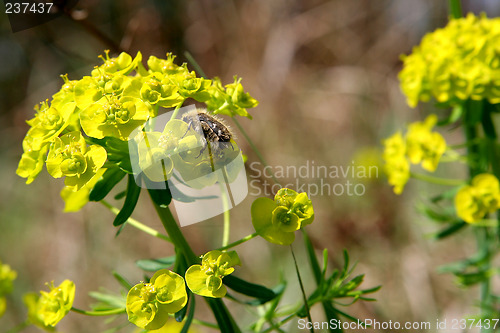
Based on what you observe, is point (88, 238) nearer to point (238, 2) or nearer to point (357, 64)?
point (238, 2)

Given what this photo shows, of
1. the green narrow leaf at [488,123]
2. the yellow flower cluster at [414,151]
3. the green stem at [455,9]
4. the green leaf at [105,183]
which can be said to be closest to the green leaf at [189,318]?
the green leaf at [105,183]

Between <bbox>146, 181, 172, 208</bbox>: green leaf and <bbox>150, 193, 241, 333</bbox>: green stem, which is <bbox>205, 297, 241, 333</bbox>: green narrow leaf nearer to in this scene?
<bbox>150, 193, 241, 333</bbox>: green stem

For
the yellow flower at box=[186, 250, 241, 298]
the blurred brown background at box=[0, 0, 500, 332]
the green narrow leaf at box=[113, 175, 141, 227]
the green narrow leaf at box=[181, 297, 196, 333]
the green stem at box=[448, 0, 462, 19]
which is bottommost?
the blurred brown background at box=[0, 0, 500, 332]

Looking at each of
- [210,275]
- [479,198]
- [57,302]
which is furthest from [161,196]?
[479,198]

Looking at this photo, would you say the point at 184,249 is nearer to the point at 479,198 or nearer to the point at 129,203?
the point at 129,203

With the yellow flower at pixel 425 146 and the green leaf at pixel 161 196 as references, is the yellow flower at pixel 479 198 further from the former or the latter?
the green leaf at pixel 161 196

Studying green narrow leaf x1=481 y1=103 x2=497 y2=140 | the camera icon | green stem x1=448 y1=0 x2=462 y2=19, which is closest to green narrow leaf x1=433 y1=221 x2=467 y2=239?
green narrow leaf x1=481 y1=103 x2=497 y2=140

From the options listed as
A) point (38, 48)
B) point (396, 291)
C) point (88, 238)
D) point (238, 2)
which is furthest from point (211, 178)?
point (38, 48)
